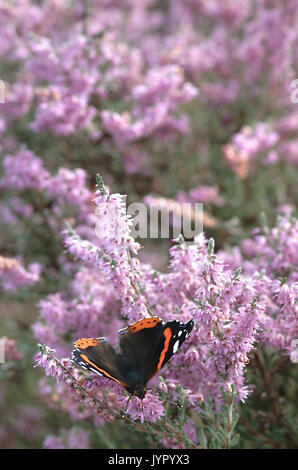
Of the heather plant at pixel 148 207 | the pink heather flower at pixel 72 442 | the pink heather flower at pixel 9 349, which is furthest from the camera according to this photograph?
the pink heather flower at pixel 72 442

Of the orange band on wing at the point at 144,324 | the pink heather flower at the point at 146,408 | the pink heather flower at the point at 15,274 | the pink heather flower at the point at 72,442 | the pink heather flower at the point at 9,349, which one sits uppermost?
the pink heather flower at the point at 15,274

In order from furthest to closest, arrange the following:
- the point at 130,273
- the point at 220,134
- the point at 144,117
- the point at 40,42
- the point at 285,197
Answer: the point at 220,134
the point at 285,197
the point at 144,117
the point at 40,42
the point at 130,273

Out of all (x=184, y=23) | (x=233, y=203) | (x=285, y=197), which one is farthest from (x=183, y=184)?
(x=184, y=23)

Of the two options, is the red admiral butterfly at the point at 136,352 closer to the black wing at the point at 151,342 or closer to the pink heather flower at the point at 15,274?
the black wing at the point at 151,342

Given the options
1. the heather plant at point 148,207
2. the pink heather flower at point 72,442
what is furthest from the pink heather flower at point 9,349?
the pink heather flower at point 72,442

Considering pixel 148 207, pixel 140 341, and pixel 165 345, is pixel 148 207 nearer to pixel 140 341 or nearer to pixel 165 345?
pixel 140 341
